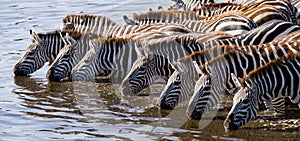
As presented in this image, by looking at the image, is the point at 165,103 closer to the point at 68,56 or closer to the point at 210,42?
the point at 210,42

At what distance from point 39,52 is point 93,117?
3.59 meters

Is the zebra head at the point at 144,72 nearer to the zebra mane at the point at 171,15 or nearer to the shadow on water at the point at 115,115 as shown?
the shadow on water at the point at 115,115

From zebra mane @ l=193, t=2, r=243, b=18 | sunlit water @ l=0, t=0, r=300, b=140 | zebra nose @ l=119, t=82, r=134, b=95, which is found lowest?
sunlit water @ l=0, t=0, r=300, b=140

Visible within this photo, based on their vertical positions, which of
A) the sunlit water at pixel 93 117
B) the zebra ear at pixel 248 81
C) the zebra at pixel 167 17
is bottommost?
the sunlit water at pixel 93 117

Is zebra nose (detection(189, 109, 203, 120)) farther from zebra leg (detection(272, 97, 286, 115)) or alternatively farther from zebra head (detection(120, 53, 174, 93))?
zebra head (detection(120, 53, 174, 93))

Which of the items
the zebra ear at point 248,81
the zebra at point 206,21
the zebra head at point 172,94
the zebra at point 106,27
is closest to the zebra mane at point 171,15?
the zebra at point 206,21

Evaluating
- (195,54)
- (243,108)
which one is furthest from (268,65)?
(195,54)

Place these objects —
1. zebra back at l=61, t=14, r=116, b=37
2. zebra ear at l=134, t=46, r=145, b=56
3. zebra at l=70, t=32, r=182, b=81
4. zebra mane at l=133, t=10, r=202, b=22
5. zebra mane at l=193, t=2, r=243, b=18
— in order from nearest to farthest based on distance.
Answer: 1. zebra ear at l=134, t=46, r=145, b=56
2. zebra at l=70, t=32, r=182, b=81
3. zebra mane at l=133, t=10, r=202, b=22
4. zebra back at l=61, t=14, r=116, b=37
5. zebra mane at l=193, t=2, r=243, b=18

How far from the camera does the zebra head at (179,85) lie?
10.3 metres

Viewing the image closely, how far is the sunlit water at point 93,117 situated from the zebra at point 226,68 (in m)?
0.24

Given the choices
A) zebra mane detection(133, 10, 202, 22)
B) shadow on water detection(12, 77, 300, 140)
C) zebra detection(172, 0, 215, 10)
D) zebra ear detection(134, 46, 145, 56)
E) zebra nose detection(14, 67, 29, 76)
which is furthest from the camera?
zebra detection(172, 0, 215, 10)

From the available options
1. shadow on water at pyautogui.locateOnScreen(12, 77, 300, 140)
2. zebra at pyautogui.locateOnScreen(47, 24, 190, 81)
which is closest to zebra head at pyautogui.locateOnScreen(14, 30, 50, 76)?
shadow on water at pyautogui.locateOnScreen(12, 77, 300, 140)

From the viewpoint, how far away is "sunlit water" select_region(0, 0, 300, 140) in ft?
30.6

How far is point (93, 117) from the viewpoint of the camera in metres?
10.3
